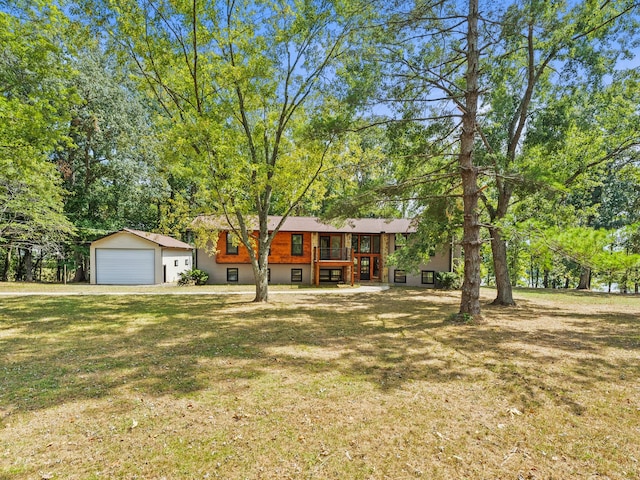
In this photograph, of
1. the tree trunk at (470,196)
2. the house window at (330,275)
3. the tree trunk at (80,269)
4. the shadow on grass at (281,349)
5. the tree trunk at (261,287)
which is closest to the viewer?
the shadow on grass at (281,349)

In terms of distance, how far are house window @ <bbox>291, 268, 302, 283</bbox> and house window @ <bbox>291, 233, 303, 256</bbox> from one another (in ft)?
3.96

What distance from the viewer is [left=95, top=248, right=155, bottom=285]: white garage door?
21.8 metres

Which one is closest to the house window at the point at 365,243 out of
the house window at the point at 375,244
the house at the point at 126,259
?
the house window at the point at 375,244

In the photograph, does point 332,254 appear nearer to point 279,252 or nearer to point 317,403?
point 279,252

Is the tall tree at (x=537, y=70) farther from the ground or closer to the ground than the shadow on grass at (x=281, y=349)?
farther from the ground

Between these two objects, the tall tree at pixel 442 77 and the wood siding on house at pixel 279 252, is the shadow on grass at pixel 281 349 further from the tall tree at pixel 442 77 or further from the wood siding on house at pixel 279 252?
the wood siding on house at pixel 279 252

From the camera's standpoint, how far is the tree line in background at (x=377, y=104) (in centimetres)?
880

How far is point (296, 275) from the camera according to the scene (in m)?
24.0

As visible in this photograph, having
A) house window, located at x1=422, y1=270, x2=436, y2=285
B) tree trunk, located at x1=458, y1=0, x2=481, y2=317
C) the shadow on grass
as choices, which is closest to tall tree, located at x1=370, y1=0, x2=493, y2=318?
tree trunk, located at x1=458, y1=0, x2=481, y2=317

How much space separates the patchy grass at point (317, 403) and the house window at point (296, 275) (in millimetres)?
14857

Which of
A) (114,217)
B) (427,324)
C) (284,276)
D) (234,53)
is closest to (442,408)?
(427,324)

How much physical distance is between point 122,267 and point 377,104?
20.0m

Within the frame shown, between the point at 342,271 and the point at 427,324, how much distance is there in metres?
15.1

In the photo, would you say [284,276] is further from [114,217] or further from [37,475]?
[37,475]
